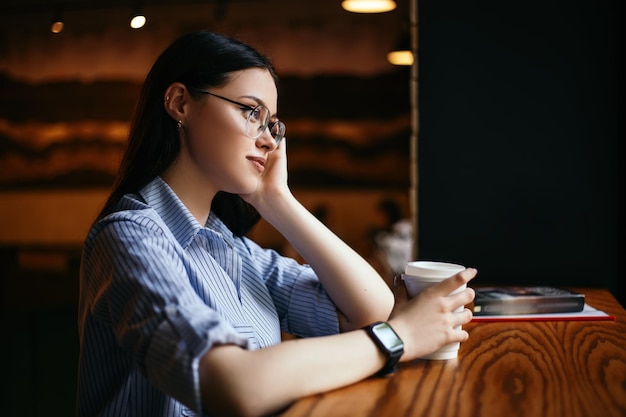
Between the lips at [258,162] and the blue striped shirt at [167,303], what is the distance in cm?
17

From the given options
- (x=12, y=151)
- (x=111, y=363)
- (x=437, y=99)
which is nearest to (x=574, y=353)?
(x=111, y=363)

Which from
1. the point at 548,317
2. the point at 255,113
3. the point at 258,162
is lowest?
the point at 548,317

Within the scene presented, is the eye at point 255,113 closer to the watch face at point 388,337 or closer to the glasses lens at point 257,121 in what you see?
the glasses lens at point 257,121

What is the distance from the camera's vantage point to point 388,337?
1.10 meters

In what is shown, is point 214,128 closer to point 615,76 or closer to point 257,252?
point 257,252

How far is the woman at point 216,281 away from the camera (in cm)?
94

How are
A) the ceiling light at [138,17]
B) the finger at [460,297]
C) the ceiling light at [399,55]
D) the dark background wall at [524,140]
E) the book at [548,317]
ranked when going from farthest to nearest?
the ceiling light at [138,17] → the ceiling light at [399,55] → the dark background wall at [524,140] → the book at [548,317] → the finger at [460,297]

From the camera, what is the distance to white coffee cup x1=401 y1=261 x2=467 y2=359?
120 centimetres

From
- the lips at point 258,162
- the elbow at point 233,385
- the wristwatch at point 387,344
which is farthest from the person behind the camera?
the lips at point 258,162

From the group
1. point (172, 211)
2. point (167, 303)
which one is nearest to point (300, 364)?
point (167, 303)

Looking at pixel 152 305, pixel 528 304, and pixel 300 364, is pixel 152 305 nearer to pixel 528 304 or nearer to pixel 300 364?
pixel 300 364

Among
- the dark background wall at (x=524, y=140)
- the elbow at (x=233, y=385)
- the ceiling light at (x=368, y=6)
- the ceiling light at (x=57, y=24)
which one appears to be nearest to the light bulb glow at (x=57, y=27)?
the ceiling light at (x=57, y=24)

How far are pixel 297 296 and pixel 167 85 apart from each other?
0.55 meters

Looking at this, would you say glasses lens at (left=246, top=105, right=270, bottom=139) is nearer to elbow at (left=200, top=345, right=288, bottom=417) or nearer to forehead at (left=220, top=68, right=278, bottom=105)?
forehead at (left=220, top=68, right=278, bottom=105)
